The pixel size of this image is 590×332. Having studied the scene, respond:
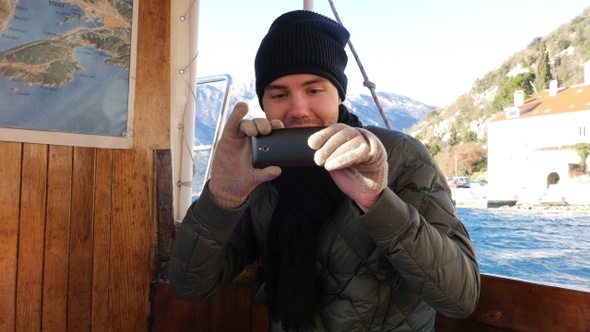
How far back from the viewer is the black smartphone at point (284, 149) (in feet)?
2.65

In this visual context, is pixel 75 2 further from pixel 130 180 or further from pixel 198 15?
pixel 130 180

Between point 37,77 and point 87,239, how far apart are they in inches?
25.9

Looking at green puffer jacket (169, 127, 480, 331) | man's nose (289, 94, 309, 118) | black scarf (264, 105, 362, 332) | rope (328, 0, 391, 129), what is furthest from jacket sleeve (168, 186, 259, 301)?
rope (328, 0, 391, 129)

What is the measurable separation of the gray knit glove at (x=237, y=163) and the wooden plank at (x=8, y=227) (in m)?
0.99

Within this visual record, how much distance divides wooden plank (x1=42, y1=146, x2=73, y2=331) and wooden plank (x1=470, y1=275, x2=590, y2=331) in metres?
1.50

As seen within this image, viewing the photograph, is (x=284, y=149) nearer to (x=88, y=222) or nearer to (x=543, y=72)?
(x=88, y=222)

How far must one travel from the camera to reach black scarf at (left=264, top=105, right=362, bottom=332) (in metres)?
1.08

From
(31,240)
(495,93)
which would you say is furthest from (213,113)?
(495,93)

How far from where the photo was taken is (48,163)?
158 cm

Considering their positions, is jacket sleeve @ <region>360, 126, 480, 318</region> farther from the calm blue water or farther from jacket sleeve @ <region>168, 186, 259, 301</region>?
the calm blue water

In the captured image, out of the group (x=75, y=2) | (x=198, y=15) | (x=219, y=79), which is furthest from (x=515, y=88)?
(x=75, y=2)

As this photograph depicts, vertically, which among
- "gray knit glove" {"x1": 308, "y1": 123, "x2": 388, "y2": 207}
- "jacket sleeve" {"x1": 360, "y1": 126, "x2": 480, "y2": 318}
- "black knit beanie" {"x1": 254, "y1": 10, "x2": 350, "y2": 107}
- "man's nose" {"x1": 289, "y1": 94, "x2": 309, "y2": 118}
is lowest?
"jacket sleeve" {"x1": 360, "y1": 126, "x2": 480, "y2": 318}

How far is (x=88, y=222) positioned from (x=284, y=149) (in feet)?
3.82

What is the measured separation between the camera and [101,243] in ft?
5.44
